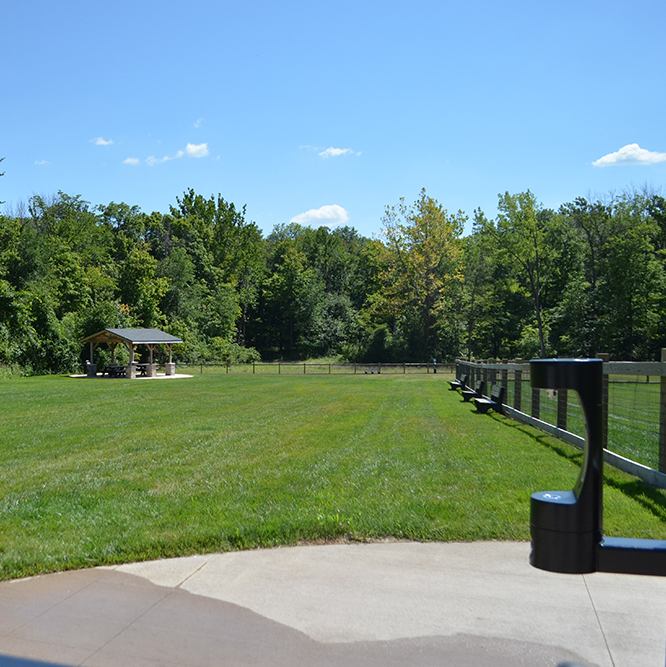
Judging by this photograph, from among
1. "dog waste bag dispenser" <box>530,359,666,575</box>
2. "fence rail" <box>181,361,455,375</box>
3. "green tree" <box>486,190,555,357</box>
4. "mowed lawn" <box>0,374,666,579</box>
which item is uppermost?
"green tree" <box>486,190,555,357</box>

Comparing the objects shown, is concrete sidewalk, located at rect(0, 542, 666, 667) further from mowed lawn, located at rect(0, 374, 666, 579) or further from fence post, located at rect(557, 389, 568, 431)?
fence post, located at rect(557, 389, 568, 431)

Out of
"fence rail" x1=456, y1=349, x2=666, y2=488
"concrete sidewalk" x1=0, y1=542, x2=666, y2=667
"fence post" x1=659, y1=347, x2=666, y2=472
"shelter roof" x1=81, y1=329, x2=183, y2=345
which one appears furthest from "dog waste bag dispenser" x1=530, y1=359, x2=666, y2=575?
"shelter roof" x1=81, y1=329, x2=183, y2=345

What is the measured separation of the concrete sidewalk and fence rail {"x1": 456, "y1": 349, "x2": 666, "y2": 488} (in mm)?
1877

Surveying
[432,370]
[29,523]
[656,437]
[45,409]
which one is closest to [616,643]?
[29,523]

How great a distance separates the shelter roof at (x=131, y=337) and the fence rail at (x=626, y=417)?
29117mm

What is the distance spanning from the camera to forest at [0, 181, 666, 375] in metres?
43.7

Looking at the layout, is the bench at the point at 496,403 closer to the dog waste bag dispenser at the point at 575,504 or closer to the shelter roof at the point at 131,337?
the dog waste bag dispenser at the point at 575,504

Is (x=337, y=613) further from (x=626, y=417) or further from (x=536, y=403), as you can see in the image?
(x=536, y=403)

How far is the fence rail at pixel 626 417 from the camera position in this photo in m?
6.49

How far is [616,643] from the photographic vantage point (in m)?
3.13

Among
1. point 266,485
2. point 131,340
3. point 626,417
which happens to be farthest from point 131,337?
point 626,417

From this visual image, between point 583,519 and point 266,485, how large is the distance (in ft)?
17.7

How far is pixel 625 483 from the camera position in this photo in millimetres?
6637

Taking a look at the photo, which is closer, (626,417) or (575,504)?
(575,504)
